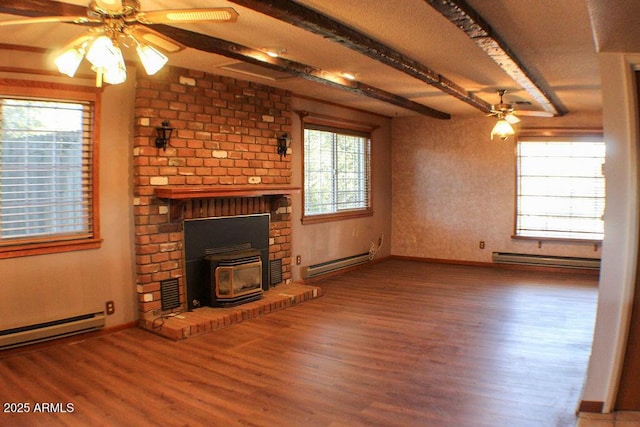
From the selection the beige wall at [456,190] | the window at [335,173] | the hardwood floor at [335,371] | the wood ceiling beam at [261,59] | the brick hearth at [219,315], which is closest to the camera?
the hardwood floor at [335,371]


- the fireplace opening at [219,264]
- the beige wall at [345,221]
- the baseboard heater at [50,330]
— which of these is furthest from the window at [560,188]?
the baseboard heater at [50,330]

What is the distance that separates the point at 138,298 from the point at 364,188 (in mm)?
4261

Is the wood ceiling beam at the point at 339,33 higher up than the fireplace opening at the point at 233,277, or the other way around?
the wood ceiling beam at the point at 339,33

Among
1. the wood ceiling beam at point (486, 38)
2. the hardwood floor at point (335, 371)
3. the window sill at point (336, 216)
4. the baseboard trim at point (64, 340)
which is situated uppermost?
the wood ceiling beam at point (486, 38)

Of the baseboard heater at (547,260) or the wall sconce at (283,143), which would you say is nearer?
the wall sconce at (283,143)

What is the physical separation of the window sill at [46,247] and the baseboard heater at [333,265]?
2.85 meters

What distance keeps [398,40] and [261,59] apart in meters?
1.08

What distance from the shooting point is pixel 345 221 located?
24.1 feet

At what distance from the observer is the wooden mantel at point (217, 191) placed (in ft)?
14.5

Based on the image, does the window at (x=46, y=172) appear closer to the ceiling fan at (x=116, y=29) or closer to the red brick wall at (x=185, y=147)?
the red brick wall at (x=185, y=147)

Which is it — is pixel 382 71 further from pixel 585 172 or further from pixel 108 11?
pixel 585 172

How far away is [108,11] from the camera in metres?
2.37

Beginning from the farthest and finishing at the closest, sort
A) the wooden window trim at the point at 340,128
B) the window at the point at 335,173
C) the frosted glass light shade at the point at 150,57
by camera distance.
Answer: the window at the point at 335,173, the wooden window trim at the point at 340,128, the frosted glass light shade at the point at 150,57

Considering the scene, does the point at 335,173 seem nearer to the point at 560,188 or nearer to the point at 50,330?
the point at 560,188
